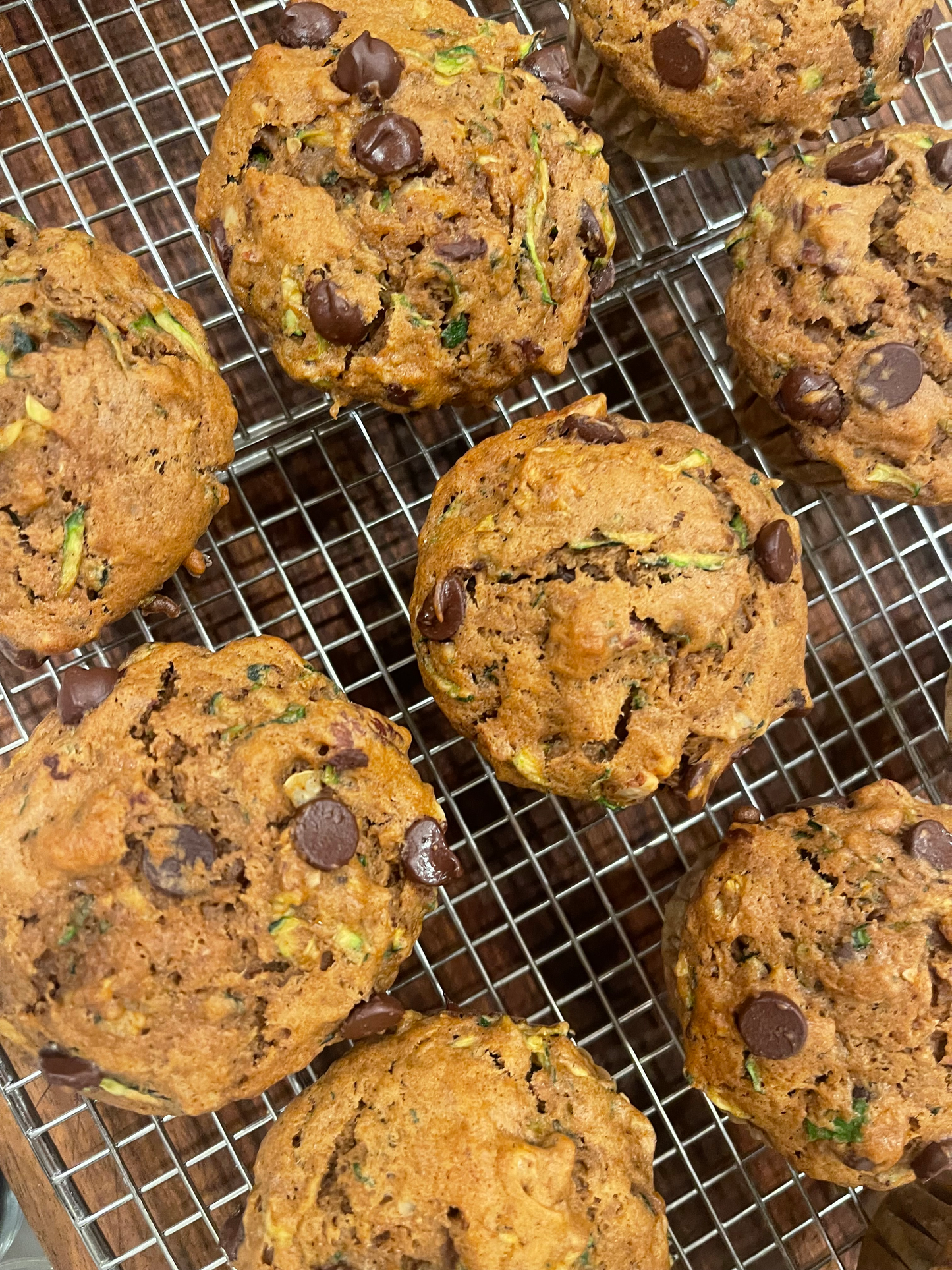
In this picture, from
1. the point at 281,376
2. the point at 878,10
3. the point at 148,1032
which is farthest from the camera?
the point at 281,376

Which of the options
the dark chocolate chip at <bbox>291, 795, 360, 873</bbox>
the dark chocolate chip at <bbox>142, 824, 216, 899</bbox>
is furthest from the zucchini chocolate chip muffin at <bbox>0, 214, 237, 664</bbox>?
the dark chocolate chip at <bbox>291, 795, 360, 873</bbox>

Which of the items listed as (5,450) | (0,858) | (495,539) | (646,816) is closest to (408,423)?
(495,539)

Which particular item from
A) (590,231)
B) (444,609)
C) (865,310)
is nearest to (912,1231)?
(444,609)

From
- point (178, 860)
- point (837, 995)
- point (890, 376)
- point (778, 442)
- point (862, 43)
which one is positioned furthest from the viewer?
point (778, 442)

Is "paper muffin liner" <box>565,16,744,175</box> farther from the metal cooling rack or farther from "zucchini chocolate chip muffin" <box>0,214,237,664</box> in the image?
"zucchini chocolate chip muffin" <box>0,214,237,664</box>

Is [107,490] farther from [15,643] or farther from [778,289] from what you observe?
[778,289]

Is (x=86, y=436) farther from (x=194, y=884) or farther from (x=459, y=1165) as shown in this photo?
(x=459, y=1165)
